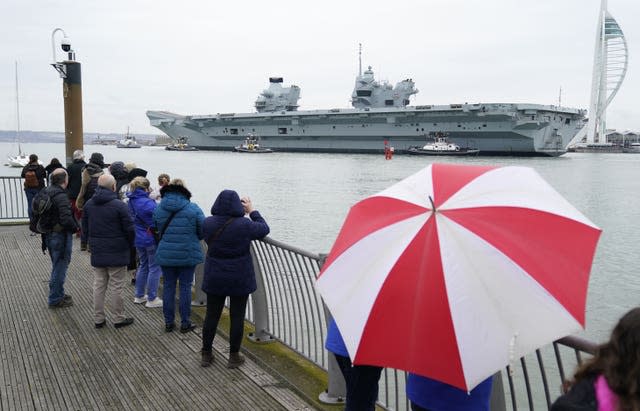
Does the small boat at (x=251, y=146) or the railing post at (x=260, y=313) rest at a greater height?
the small boat at (x=251, y=146)

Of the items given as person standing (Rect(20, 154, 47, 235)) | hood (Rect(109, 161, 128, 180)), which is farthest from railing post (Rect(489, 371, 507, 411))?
person standing (Rect(20, 154, 47, 235))

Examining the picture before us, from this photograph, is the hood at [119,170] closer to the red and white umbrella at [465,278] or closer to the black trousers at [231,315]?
the black trousers at [231,315]

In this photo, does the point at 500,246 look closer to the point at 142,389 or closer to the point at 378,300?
the point at 378,300

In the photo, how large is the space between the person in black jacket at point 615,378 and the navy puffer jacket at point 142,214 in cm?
525

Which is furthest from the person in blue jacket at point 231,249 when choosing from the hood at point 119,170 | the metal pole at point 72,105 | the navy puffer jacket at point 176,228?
the metal pole at point 72,105

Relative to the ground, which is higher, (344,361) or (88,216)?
(88,216)

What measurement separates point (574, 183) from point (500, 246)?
3941 centimetres

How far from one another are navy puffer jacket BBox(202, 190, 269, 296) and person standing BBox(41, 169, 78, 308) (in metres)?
2.46

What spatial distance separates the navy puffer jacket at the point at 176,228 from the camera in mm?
5133

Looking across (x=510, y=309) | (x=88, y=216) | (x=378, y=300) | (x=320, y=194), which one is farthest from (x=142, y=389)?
(x=320, y=194)

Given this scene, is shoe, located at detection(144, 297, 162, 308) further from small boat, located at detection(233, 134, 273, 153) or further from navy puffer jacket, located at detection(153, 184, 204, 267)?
small boat, located at detection(233, 134, 273, 153)

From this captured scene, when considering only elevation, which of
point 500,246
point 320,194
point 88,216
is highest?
point 500,246

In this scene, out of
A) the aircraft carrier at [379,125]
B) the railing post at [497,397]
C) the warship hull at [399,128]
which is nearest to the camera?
the railing post at [497,397]

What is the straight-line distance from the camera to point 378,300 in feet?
6.42
